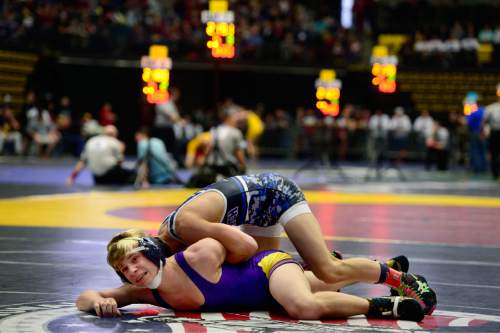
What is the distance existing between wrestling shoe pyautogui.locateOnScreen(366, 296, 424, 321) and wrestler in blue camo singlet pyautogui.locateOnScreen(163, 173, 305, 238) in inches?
30.2

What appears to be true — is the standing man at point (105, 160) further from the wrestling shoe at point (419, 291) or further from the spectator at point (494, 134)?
the wrestling shoe at point (419, 291)

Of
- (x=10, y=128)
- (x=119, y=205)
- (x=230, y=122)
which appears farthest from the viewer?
(x=10, y=128)

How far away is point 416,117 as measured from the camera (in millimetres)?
36875

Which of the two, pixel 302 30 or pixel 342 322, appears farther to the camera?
pixel 302 30

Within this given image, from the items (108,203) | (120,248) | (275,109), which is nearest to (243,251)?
(120,248)

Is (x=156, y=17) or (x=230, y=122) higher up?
(x=156, y=17)

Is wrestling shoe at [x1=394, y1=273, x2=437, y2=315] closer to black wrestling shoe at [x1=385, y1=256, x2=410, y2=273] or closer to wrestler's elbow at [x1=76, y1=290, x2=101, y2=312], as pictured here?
black wrestling shoe at [x1=385, y1=256, x2=410, y2=273]

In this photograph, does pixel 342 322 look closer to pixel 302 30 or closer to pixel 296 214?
pixel 296 214

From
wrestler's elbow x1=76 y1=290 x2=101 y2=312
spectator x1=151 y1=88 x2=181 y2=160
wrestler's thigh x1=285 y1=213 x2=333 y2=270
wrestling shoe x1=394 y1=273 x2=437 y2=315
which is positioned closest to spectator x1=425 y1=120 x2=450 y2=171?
spectator x1=151 y1=88 x2=181 y2=160

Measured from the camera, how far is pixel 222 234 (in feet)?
19.5

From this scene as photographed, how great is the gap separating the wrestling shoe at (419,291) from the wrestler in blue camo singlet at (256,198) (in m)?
0.77

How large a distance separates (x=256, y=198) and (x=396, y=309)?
3.36ft

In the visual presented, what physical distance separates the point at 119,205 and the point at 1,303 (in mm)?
8511

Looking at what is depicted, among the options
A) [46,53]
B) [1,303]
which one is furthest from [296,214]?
[46,53]
